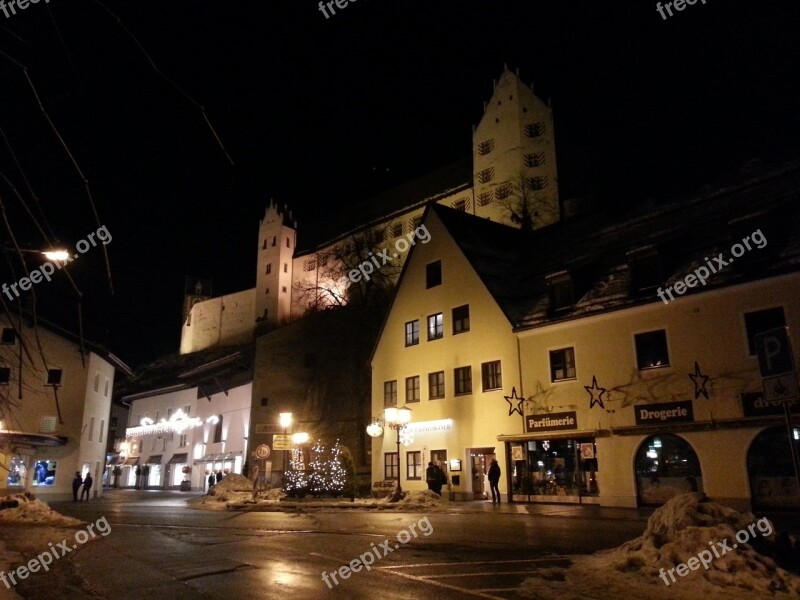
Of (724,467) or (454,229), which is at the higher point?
(454,229)

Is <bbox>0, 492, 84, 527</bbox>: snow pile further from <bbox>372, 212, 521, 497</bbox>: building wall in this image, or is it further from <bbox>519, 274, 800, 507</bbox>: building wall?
<bbox>519, 274, 800, 507</bbox>: building wall

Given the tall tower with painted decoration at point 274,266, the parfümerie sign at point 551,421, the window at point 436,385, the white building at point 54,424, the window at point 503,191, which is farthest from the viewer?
the tall tower with painted decoration at point 274,266

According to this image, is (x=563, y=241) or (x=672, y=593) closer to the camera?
(x=672, y=593)

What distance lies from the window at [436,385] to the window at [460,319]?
2316 millimetres

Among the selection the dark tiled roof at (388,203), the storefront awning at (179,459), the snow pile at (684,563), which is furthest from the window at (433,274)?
the storefront awning at (179,459)

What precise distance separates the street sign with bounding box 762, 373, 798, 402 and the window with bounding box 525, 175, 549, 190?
5747cm

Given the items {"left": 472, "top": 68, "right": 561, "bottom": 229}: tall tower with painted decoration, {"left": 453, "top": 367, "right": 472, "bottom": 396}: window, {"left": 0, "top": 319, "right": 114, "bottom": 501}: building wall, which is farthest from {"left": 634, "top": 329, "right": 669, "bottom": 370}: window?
{"left": 472, "top": 68, "right": 561, "bottom": 229}: tall tower with painted decoration

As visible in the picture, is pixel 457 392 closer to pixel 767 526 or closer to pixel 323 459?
pixel 323 459

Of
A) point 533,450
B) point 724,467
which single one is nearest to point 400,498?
point 533,450

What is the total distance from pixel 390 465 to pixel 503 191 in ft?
130

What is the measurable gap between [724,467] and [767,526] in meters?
12.4

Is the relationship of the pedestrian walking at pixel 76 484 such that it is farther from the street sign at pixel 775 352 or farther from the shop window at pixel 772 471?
the street sign at pixel 775 352

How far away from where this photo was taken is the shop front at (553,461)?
24.4 metres

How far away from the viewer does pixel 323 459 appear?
114 ft
